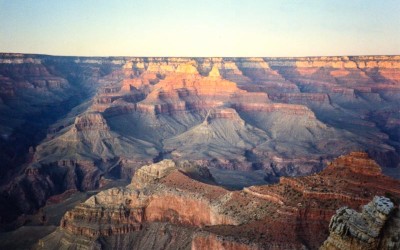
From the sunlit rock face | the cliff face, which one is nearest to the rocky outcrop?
the cliff face

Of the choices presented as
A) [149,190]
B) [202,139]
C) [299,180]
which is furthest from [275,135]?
[299,180]

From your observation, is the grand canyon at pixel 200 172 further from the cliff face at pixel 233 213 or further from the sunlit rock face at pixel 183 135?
the sunlit rock face at pixel 183 135

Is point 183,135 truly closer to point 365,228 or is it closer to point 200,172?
point 200,172

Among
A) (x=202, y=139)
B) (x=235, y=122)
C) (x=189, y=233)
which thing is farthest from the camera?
(x=235, y=122)

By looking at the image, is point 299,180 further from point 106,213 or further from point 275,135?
point 275,135

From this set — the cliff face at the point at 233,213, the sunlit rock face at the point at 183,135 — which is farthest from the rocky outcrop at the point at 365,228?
the sunlit rock face at the point at 183,135

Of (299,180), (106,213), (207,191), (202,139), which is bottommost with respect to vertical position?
(202,139)

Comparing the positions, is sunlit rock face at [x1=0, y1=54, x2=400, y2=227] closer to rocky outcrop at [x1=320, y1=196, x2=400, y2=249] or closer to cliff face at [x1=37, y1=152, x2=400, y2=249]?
cliff face at [x1=37, y1=152, x2=400, y2=249]
